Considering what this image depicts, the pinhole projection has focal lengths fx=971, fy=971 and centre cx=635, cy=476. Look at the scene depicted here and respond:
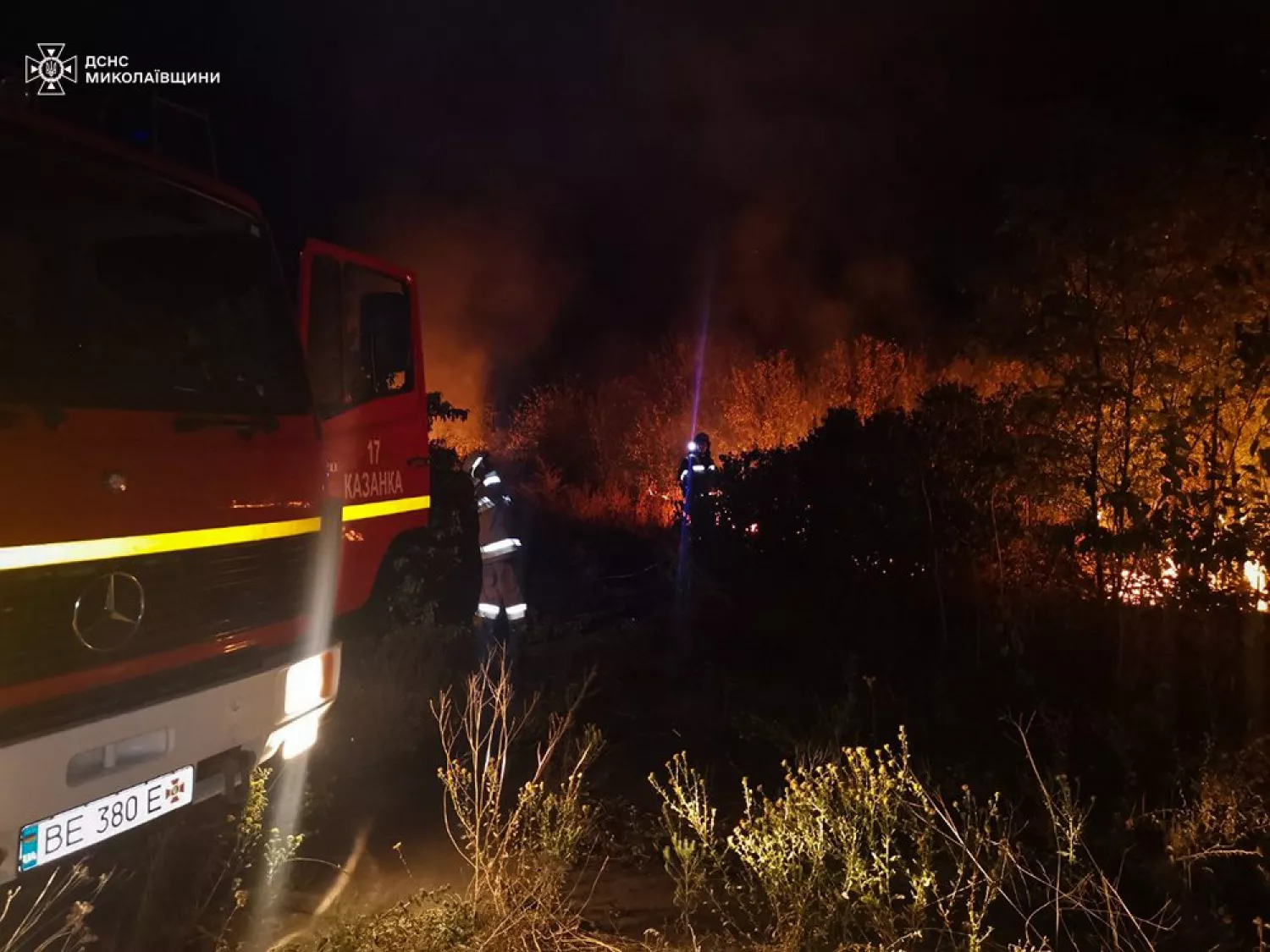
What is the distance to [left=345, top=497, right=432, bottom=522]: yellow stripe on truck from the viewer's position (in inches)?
185

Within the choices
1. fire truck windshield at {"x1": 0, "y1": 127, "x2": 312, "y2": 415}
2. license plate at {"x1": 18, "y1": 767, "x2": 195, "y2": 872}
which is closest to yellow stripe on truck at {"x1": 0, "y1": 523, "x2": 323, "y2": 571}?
fire truck windshield at {"x1": 0, "y1": 127, "x2": 312, "y2": 415}

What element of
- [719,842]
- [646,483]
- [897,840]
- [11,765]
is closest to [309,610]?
[11,765]

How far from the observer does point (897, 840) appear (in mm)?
3980

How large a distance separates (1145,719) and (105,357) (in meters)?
4.83

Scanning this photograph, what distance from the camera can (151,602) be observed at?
2873mm

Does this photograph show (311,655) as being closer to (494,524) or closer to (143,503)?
(143,503)

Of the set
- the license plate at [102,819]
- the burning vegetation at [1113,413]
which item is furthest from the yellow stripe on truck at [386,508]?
the burning vegetation at [1113,413]

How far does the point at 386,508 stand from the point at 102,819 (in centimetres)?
255

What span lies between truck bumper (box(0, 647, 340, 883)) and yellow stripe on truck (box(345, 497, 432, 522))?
3.72ft

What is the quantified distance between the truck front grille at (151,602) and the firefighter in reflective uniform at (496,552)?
4142 millimetres

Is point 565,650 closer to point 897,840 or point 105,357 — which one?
point 897,840

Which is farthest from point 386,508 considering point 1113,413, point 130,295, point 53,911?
point 1113,413

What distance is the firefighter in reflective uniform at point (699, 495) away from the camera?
374 inches

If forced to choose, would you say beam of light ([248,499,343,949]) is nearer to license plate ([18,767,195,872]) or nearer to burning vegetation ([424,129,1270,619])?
license plate ([18,767,195,872])
